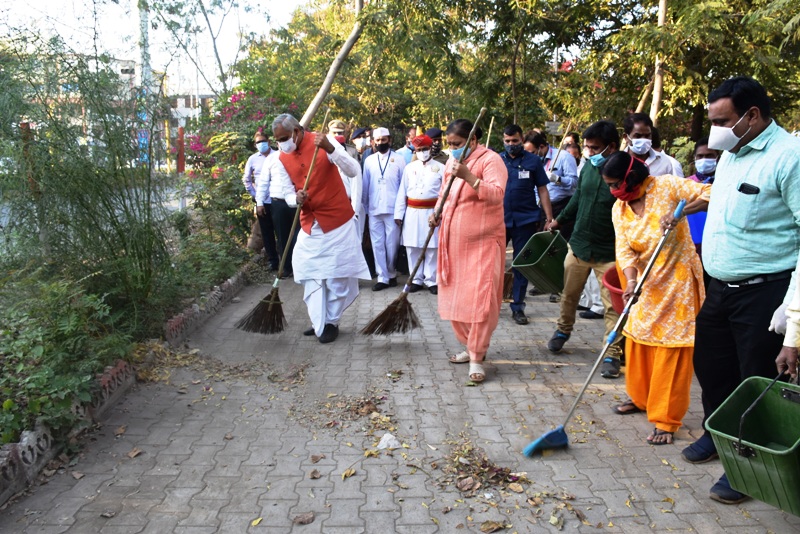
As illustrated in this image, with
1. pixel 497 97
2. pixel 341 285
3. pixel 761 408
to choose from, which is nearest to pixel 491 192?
pixel 341 285

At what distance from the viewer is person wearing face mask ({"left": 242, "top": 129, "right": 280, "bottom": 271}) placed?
943cm

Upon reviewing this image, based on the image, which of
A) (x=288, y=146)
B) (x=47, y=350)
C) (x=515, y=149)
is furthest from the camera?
(x=515, y=149)

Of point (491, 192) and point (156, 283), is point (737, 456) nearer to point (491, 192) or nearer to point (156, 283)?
point (491, 192)

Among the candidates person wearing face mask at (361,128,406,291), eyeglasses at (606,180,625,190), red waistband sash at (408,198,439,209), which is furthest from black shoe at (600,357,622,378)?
person wearing face mask at (361,128,406,291)

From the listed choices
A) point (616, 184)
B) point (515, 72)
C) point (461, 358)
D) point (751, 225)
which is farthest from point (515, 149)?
point (515, 72)

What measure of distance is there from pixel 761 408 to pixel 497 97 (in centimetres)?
1014

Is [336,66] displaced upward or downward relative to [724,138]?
upward

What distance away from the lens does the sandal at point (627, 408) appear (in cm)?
→ 474

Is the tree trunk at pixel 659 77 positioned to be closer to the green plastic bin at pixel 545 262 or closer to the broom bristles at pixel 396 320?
the green plastic bin at pixel 545 262

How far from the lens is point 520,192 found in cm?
735

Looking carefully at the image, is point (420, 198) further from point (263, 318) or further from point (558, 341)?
point (558, 341)

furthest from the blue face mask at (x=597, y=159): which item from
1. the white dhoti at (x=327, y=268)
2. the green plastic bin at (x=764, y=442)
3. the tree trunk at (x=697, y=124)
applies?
the tree trunk at (x=697, y=124)

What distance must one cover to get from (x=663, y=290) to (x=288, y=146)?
11.7 ft

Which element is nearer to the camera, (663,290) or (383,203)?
(663,290)
